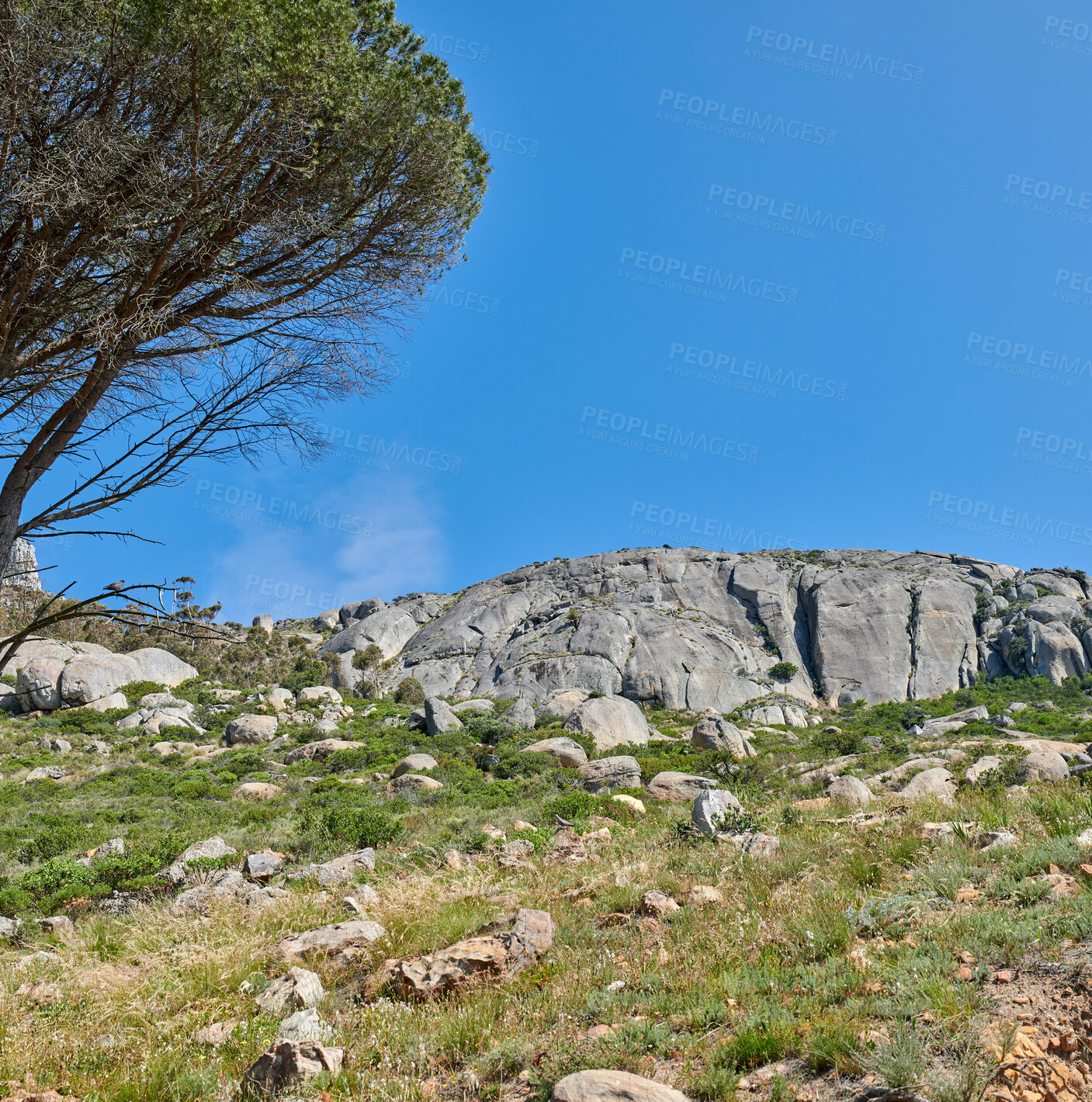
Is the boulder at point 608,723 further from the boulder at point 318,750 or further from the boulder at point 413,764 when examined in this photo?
the boulder at point 318,750

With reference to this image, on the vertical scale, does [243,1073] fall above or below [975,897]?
below

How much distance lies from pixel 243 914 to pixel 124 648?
51.5 metres

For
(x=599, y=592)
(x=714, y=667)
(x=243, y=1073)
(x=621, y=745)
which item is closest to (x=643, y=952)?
(x=243, y=1073)

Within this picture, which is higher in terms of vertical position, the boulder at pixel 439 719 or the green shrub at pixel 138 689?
the green shrub at pixel 138 689

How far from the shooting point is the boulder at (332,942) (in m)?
5.65

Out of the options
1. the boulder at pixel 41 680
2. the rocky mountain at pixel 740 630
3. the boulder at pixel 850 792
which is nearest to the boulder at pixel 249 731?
the boulder at pixel 41 680

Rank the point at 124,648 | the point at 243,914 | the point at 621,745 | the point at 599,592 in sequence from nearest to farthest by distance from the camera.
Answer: the point at 243,914, the point at 621,745, the point at 124,648, the point at 599,592

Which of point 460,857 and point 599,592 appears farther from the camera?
point 599,592

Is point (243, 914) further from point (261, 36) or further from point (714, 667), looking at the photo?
point (714, 667)

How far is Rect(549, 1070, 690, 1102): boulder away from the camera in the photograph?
2949mm

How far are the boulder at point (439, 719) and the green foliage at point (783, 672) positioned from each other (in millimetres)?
38063

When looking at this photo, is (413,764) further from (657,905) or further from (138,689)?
(138,689)

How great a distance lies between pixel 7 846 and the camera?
506 inches

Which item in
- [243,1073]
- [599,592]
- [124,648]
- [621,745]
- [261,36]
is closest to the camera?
[243,1073]
